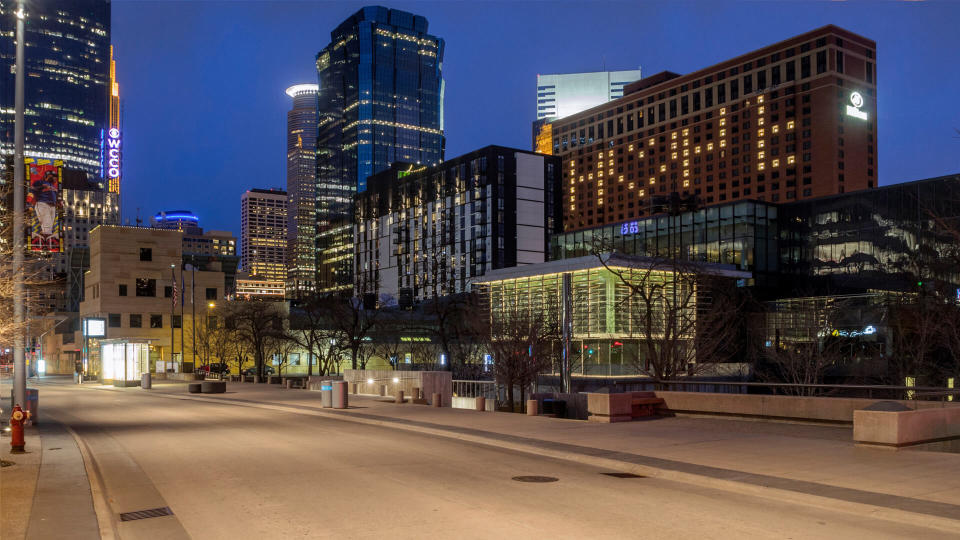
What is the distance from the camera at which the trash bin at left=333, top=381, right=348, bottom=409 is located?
30.2 metres

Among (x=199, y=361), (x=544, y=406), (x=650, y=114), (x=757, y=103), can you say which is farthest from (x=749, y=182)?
(x=544, y=406)

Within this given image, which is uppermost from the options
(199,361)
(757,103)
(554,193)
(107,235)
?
(757,103)

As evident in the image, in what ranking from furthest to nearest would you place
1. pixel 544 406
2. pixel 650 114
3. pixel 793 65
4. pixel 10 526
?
1. pixel 650 114
2. pixel 793 65
3. pixel 544 406
4. pixel 10 526

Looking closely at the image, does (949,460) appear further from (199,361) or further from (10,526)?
(199,361)

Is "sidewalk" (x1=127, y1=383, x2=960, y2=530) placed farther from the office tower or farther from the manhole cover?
the office tower

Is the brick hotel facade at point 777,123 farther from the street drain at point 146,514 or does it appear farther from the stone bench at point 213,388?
the street drain at point 146,514

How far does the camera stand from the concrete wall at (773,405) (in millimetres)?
20016

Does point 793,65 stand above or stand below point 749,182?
above

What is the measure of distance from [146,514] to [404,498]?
359cm

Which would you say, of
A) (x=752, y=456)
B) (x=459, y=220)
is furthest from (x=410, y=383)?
(x=459, y=220)

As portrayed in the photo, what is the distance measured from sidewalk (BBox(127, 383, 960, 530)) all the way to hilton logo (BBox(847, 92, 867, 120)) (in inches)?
6270

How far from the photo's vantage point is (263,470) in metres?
14.8

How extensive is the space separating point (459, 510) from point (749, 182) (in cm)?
17566

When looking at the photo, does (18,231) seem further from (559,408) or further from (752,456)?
(559,408)
